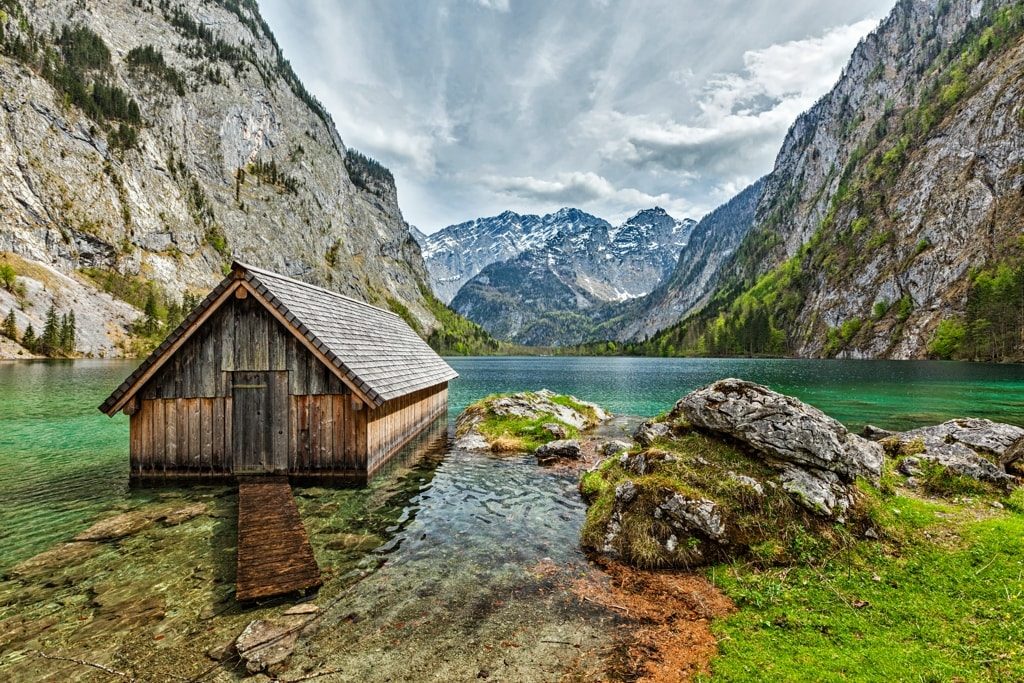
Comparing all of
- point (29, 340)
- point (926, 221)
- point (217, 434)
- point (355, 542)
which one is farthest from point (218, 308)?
point (926, 221)

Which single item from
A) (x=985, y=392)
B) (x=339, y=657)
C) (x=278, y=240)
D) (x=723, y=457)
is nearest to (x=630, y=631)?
(x=339, y=657)

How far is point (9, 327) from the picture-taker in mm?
89188

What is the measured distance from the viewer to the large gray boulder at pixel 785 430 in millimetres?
11766

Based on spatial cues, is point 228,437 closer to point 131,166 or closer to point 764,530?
point 764,530

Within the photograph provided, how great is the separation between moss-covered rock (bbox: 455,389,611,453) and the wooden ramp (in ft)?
39.9

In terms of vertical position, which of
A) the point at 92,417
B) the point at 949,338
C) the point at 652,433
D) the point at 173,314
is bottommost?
the point at 92,417

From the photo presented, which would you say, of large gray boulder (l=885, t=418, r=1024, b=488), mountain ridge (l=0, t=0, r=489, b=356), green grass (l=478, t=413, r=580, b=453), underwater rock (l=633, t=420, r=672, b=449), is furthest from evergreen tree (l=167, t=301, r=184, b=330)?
large gray boulder (l=885, t=418, r=1024, b=488)

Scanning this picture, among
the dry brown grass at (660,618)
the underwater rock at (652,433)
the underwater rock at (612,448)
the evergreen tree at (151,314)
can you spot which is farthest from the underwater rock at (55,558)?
the evergreen tree at (151,314)

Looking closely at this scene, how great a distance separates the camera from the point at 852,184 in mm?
194125

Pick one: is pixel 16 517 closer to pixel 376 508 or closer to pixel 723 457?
pixel 376 508

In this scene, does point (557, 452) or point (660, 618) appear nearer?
point (660, 618)

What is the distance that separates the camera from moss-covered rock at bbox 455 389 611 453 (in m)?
25.6

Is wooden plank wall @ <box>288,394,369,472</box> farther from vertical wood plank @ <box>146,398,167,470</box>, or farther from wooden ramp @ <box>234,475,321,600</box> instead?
vertical wood plank @ <box>146,398,167,470</box>

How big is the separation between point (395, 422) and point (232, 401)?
7365mm
